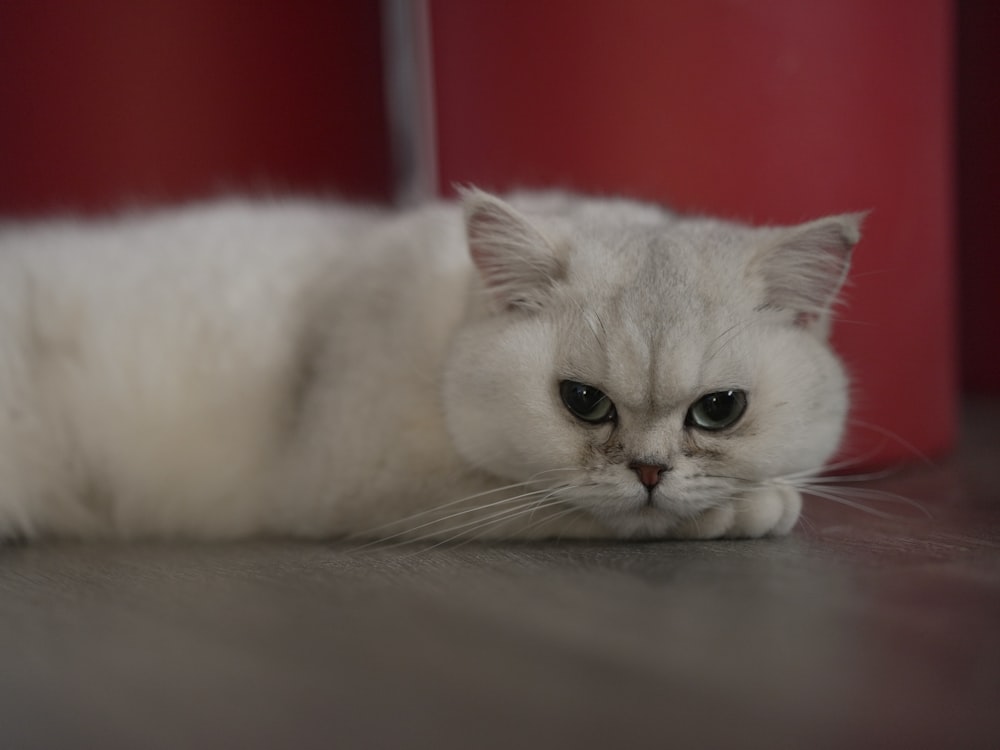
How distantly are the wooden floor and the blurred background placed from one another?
0.83 meters

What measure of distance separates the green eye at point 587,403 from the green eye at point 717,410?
5.0 inches

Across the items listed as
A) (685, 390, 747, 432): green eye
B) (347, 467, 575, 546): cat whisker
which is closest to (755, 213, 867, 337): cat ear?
(685, 390, 747, 432): green eye

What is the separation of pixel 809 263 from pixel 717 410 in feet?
0.98

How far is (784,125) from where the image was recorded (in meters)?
2.18

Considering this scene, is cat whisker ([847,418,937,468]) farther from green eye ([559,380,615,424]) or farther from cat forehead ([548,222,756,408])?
green eye ([559,380,615,424])

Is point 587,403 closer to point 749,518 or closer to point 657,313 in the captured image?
point 657,313

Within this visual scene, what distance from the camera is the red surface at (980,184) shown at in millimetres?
3189

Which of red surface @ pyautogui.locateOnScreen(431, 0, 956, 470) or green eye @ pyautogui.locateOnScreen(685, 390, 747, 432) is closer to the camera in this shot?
green eye @ pyautogui.locateOnScreen(685, 390, 747, 432)

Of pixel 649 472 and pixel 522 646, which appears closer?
pixel 522 646

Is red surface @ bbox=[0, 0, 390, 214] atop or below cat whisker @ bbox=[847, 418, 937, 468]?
atop

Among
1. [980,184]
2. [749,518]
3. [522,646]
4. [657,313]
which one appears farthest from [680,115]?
[980,184]

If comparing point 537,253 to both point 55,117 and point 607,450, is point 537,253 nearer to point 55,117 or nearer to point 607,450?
point 607,450

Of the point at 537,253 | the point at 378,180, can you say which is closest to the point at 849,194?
the point at 537,253

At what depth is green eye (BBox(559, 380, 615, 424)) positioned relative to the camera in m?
1.51
